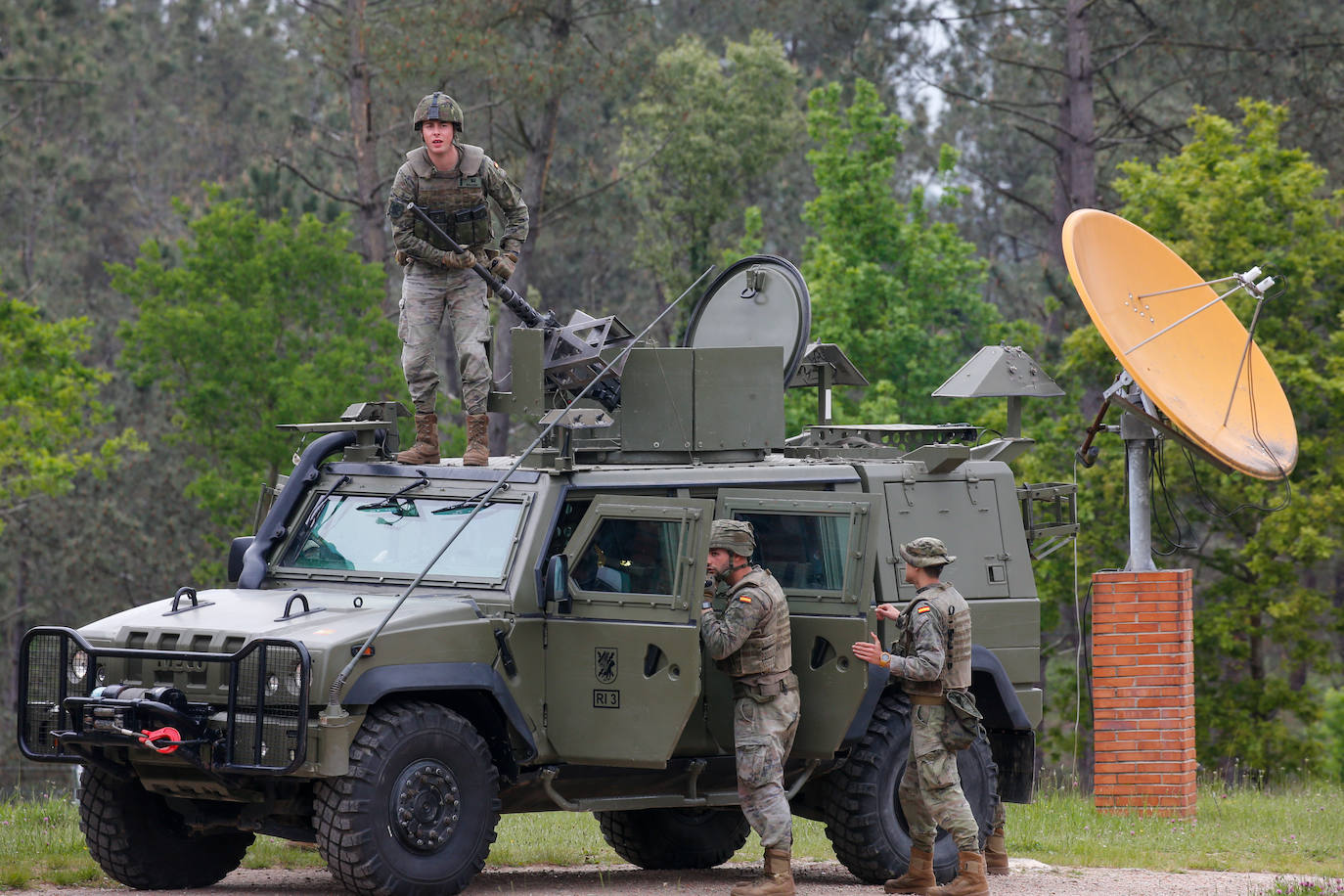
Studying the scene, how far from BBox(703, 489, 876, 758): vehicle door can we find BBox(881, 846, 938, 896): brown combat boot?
2.42 feet

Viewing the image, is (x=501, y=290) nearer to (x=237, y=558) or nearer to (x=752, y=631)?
(x=237, y=558)

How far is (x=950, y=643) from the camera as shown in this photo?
30.7 ft

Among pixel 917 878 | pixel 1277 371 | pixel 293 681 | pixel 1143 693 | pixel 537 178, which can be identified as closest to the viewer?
pixel 293 681

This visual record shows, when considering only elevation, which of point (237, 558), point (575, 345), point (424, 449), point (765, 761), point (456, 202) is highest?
point (456, 202)

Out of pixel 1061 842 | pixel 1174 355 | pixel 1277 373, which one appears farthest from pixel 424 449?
pixel 1277 373

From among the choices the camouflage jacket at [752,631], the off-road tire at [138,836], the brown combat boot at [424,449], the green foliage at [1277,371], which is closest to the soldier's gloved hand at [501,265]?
the brown combat boot at [424,449]

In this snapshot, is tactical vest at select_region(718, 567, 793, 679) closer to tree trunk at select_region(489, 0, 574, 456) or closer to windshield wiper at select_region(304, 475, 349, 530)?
windshield wiper at select_region(304, 475, 349, 530)

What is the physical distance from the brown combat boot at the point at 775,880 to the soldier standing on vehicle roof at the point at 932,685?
0.76m

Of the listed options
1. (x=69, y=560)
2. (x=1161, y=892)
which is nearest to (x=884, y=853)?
(x=1161, y=892)

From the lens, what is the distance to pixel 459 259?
10547 mm

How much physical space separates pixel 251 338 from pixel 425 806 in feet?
79.7

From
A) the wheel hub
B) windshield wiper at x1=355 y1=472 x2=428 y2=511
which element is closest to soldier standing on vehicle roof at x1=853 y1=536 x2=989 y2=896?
the wheel hub

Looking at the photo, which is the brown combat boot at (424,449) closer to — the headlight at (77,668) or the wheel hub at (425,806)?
the headlight at (77,668)

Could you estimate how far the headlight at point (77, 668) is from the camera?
28.8ft
